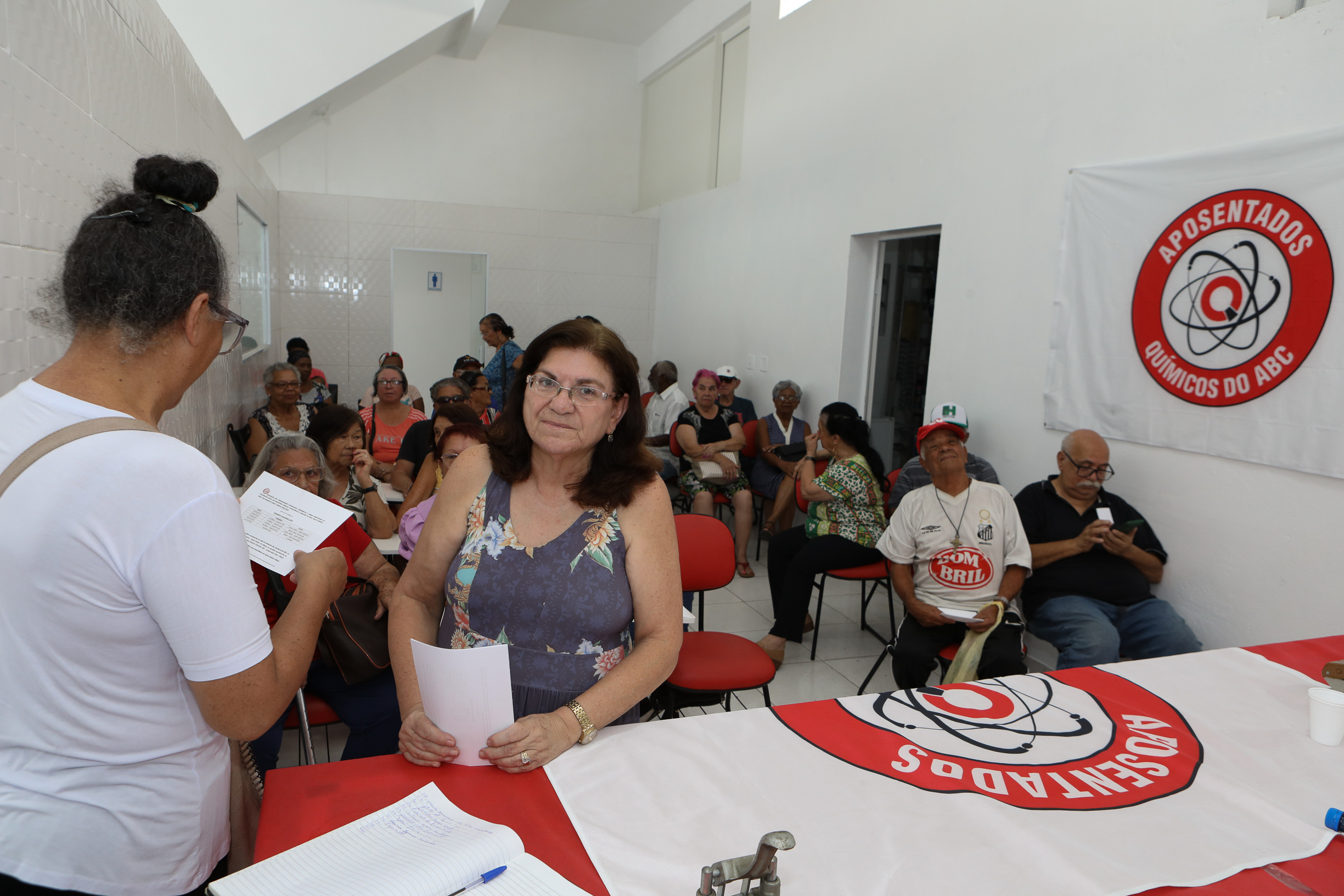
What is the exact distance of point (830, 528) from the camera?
426 centimetres

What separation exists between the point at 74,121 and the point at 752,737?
2.07m

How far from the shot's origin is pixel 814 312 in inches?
235

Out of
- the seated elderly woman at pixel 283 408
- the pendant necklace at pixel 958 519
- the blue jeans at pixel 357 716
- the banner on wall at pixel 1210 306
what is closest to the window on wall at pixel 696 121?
the banner on wall at pixel 1210 306

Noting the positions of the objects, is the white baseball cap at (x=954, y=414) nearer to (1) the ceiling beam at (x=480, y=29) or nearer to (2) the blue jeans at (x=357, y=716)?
(2) the blue jeans at (x=357, y=716)

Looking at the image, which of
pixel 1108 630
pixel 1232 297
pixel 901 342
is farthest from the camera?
pixel 901 342

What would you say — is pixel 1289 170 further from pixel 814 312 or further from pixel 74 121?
pixel 74 121

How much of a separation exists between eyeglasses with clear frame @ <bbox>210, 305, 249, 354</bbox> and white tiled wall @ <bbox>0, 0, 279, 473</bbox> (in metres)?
0.18

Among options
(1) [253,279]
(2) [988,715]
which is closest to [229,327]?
(2) [988,715]

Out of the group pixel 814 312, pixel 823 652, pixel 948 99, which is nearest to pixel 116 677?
pixel 823 652

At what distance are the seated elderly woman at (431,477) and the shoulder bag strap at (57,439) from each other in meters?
2.06

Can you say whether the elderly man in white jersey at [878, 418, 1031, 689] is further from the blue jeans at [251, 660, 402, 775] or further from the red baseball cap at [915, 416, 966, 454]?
the blue jeans at [251, 660, 402, 775]

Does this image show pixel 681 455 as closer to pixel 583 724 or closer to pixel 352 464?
pixel 352 464

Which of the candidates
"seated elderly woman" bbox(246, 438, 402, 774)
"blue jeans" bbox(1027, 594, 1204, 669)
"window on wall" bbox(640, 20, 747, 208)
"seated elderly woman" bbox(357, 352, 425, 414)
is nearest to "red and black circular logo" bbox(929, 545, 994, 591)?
"blue jeans" bbox(1027, 594, 1204, 669)

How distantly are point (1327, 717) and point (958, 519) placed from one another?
179cm
